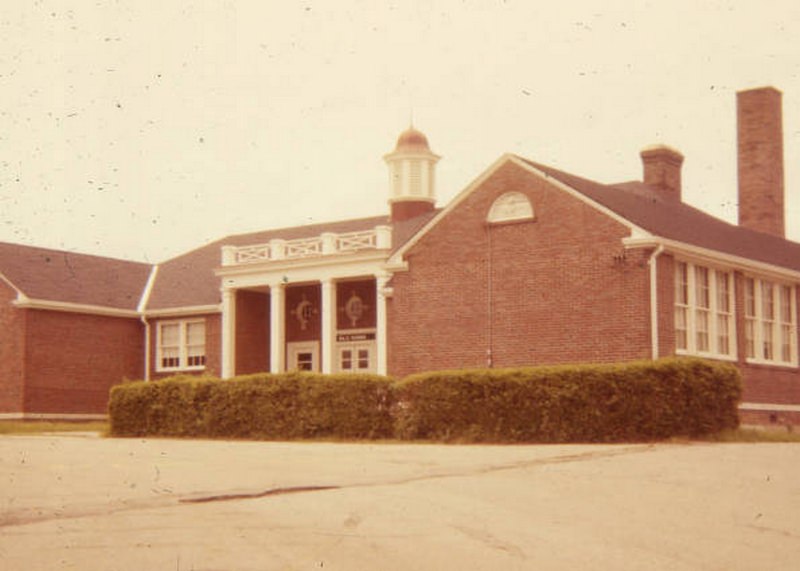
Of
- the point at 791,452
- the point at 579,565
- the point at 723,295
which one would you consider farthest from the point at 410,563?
the point at 723,295

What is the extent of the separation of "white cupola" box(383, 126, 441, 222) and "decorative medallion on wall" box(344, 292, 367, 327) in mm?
3870

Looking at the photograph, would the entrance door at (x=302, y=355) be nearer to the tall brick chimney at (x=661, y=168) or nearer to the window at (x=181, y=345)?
the window at (x=181, y=345)

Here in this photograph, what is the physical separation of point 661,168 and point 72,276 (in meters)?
21.5

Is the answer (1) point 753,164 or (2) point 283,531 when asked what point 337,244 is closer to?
(1) point 753,164

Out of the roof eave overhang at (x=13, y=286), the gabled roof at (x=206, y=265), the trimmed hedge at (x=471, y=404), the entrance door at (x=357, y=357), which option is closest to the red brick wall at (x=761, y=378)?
the trimmed hedge at (x=471, y=404)

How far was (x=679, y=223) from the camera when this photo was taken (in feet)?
97.6

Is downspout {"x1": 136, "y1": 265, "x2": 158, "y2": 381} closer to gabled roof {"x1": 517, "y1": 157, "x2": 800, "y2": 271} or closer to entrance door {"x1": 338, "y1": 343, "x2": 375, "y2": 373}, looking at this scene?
entrance door {"x1": 338, "y1": 343, "x2": 375, "y2": 373}

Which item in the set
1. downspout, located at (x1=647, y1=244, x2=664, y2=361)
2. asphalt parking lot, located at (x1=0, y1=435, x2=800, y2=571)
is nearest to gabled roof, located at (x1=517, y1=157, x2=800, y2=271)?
downspout, located at (x1=647, y1=244, x2=664, y2=361)

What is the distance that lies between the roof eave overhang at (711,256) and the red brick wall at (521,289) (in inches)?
12.6

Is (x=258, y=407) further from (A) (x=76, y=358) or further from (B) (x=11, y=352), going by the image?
(A) (x=76, y=358)

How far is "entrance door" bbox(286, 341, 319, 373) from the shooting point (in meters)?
40.5

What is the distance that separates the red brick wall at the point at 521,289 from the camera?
25.8 metres

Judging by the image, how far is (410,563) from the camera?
26.2 feet

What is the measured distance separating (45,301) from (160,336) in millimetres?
4885
